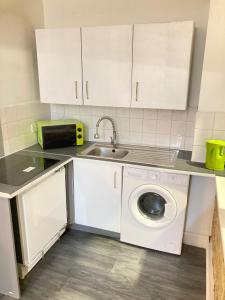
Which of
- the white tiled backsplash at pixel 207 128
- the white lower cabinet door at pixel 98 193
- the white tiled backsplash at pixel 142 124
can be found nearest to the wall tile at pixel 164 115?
the white tiled backsplash at pixel 142 124

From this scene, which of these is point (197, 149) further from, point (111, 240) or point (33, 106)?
point (33, 106)

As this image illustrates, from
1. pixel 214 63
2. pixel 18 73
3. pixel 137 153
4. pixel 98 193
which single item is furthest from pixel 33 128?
pixel 214 63

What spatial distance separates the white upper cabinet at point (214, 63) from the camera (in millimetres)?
1727

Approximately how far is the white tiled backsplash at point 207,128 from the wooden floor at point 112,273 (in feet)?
3.30

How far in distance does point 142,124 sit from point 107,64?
0.70m

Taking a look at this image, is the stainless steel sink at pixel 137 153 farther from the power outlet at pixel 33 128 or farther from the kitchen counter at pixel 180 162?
the power outlet at pixel 33 128

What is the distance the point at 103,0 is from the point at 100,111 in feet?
3.45

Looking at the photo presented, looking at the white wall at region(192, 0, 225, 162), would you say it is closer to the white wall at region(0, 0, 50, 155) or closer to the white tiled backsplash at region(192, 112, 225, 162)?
the white tiled backsplash at region(192, 112, 225, 162)

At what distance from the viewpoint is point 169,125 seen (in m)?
2.40

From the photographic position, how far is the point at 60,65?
227cm

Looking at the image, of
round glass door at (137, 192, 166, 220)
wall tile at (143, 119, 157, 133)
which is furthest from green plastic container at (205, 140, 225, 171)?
wall tile at (143, 119, 157, 133)

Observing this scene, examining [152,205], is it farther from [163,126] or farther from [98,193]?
[163,126]

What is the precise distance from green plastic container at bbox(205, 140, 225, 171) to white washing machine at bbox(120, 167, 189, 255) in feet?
0.69

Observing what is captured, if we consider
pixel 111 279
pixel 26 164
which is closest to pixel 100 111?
pixel 26 164
